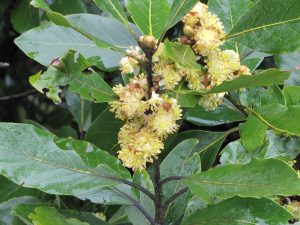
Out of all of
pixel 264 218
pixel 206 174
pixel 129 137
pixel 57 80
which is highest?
pixel 57 80

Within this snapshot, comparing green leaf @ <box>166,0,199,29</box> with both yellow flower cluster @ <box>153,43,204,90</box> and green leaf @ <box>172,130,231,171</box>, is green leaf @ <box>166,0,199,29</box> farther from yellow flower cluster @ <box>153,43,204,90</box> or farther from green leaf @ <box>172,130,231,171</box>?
green leaf @ <box>172,130,231,171</box>

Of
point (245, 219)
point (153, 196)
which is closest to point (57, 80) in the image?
point (153, 196)

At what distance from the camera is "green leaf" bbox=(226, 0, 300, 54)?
98 cm

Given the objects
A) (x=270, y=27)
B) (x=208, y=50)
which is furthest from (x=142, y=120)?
(x=270, y=27)

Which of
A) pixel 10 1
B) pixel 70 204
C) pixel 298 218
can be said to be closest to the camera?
pixel 298 218

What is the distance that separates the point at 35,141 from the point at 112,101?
0.15 metres

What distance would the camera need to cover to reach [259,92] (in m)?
1.23

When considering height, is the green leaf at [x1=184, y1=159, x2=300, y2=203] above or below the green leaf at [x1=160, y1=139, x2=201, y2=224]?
above

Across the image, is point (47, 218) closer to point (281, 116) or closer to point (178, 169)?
point (178, 169)

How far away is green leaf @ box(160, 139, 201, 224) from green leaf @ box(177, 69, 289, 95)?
27cm

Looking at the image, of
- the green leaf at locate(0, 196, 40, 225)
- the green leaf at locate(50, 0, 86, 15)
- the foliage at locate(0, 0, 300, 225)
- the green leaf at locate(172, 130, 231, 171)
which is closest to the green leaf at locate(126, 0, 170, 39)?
the foliage at locate(0, 0, 300, 225)

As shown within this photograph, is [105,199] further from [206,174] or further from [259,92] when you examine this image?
[259,92]

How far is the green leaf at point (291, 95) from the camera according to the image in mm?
1232

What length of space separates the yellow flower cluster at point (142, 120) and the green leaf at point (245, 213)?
0.49 feet
